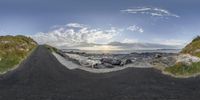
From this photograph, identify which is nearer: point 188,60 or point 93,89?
point 93,89

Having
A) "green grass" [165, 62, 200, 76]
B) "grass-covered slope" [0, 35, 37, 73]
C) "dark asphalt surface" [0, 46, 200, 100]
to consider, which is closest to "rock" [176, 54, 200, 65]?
"green grass" [165, 62, 200, 76]

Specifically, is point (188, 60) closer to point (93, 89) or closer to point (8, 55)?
point (93, 89)

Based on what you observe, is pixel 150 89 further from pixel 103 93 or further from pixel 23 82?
pixel 23 82

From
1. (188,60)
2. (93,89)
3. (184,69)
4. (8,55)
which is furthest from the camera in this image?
(8,55)

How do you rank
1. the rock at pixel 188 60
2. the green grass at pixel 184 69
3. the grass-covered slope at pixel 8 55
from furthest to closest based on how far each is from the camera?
the grass-covered slope at pixel 8 55 → the rock at pixel 188 60 → the green grass at pixel 184 69

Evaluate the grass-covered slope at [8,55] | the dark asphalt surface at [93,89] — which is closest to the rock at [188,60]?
the dark asphalt surface at [93,89]

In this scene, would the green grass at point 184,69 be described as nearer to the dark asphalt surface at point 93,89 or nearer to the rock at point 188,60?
the rock at point 188,60

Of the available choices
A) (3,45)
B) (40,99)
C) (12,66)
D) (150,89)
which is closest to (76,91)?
(40,99)

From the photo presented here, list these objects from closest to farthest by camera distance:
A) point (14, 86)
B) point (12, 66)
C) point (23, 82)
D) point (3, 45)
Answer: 1. point (14, 86)
2. point (23, 82)
3. point (12, 66)
4. point (3, 45)

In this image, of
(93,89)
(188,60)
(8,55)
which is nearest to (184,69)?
(188,60)
